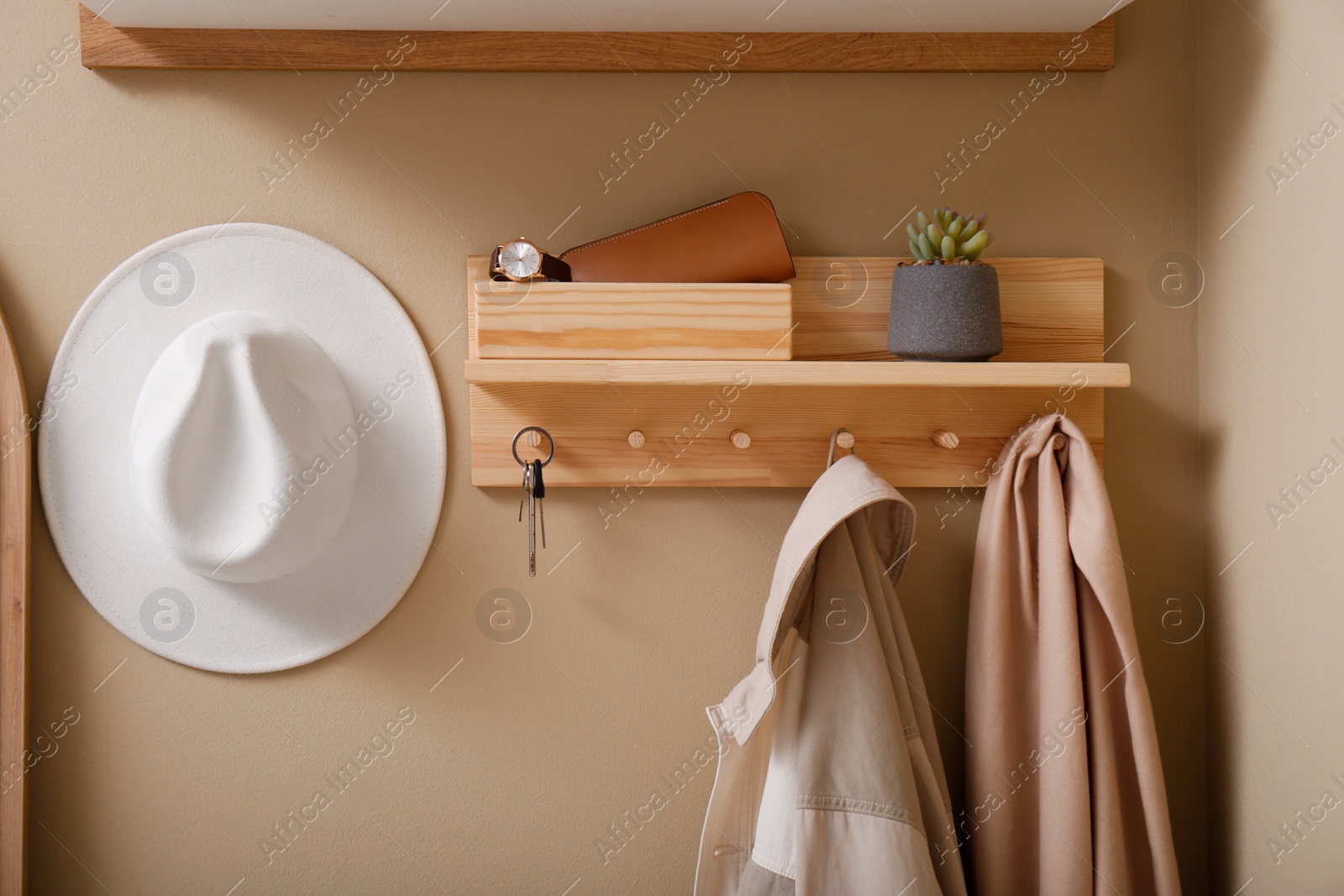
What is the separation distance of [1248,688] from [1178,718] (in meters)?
0.13

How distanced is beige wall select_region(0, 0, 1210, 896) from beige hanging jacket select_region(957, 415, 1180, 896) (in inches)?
4.4

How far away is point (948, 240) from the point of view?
0.96 meters

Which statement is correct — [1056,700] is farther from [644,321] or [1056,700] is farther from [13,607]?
[13,607]

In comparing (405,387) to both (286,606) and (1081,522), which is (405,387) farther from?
(1081,522)

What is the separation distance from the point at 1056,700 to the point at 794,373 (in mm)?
526

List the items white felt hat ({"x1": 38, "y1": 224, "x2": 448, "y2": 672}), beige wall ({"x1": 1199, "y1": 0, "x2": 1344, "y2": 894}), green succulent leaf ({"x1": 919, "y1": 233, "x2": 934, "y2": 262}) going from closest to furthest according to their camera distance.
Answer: beige wall ({"x1": 1199, "y1": 0, "x2": 1344, "y2": 894}) < green succulent leaf ({"x1": 919, "y1": 233, "x2": 934, "y2": 262}) < white felt hat ({"x1": 38, "y1": 224, "x2": 448, "y2": 672})

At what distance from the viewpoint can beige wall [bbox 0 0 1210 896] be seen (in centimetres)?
109

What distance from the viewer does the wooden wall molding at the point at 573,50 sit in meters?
1.07

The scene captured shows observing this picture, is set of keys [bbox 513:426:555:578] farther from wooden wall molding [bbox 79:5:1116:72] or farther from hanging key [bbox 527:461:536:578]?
wooden wall molding [bbox 79:5:1116:72]

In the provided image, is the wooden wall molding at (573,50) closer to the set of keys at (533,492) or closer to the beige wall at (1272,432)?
the beige wall at (1272,432)

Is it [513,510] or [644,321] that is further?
[513,510]

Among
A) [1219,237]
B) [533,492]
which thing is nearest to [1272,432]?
[1219,237]

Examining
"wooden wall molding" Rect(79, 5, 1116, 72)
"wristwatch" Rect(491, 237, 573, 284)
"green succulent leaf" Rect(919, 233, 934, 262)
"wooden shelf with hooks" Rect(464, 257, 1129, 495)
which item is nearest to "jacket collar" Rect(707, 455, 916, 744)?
"wooden shelf with hooks" Rect(464, 257, 1129, 495)

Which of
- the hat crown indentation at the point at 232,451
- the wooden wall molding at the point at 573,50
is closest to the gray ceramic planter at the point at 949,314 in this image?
the wooden wall molding at the point at 573,50
